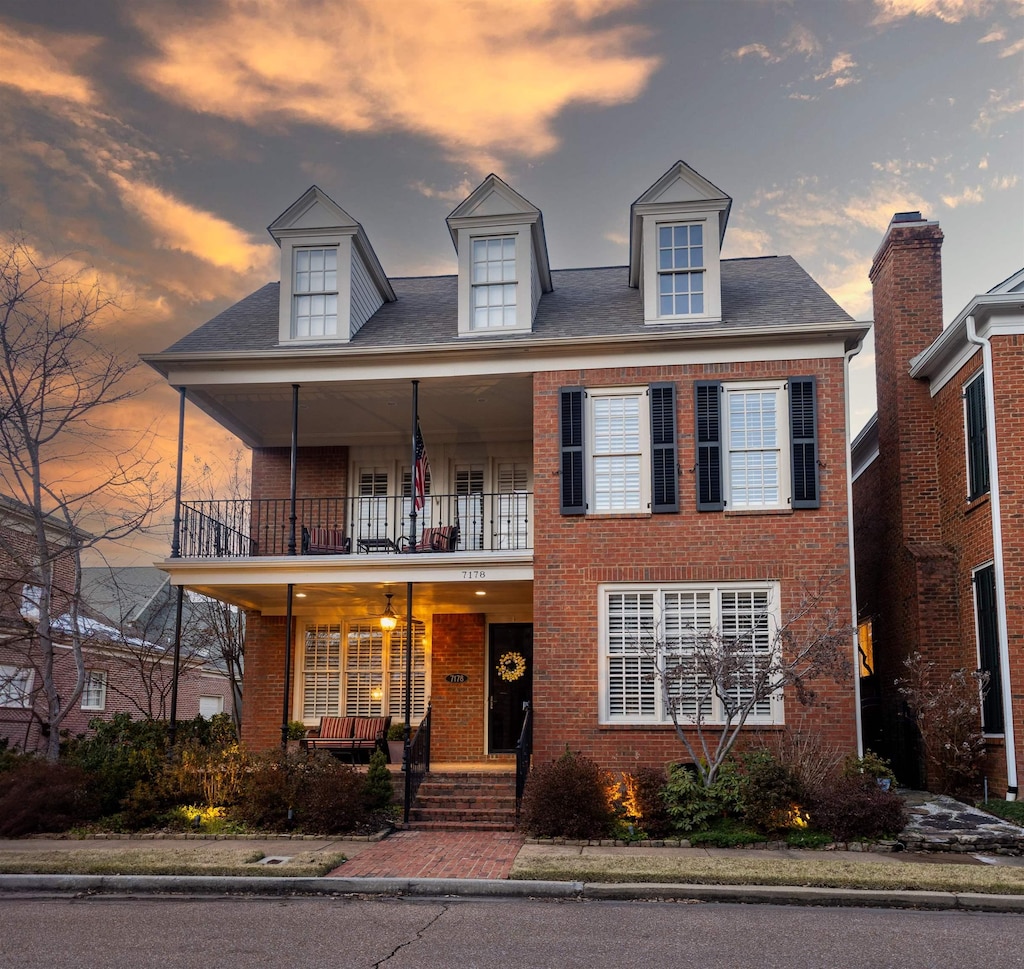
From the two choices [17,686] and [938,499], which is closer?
[938,499]

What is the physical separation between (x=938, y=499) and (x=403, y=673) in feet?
32.4

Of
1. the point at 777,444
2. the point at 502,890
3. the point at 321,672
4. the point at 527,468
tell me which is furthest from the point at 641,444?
the point at 321,672

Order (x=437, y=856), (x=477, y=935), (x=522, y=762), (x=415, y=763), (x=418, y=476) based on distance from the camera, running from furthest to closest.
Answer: (x=418, y=476), (x=415, y=763), (x=522, y=762), (x=437, y=856), (x=477, y=935)

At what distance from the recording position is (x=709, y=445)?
1498 cm

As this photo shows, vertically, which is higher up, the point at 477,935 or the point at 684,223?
the point at 684,223

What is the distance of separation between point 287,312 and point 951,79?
457 inches

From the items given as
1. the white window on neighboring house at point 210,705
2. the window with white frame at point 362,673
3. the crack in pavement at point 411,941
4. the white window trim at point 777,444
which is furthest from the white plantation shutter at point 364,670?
the white window on neighboring house at point 210,705

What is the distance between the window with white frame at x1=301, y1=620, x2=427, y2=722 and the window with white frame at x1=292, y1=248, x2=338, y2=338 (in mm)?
5670

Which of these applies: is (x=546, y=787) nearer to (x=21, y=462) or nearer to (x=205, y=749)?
(x=205, y=749)

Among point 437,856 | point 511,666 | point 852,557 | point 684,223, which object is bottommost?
point 437,856

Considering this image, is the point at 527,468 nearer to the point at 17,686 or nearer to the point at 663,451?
the point at 663,451

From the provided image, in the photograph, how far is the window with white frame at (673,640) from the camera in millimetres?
14219

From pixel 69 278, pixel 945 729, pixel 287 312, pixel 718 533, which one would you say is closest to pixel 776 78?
pixel 718 533

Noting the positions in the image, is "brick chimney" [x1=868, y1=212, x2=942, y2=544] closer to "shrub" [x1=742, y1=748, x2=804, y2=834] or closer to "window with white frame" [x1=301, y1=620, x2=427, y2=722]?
"shrub" [x1=742, y1=748, x2=804, y2=834]
